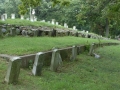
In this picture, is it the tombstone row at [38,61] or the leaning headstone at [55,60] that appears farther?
the leaning headstone at [55,60]

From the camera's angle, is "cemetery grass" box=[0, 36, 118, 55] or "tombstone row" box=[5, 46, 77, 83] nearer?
"tombstone row" box=[5, 46, 77, 83]

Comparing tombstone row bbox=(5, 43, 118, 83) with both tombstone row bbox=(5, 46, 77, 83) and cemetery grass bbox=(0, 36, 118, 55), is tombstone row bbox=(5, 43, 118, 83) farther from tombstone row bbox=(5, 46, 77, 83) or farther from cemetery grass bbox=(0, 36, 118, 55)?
cemetery grass bbox=(0, 36, 118, 55)

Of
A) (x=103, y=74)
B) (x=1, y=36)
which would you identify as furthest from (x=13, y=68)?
(x=1, y=36)

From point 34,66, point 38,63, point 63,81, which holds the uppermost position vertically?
point 38,63

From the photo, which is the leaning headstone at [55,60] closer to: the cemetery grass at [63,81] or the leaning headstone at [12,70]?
the cemetery grass at [63,81]

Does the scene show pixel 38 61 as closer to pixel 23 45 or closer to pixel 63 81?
pixel 63 81

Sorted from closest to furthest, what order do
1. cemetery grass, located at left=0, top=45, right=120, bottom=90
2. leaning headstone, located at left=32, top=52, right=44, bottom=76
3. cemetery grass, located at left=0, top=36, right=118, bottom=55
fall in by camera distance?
cemetery grass, located at left=0, top=45, right=120, bottom=90 < leaning headstone, located at left=32, top=52, right=44, bottom=76 < cemetery grass, located at left=0, top=36, right=118, bottom=55

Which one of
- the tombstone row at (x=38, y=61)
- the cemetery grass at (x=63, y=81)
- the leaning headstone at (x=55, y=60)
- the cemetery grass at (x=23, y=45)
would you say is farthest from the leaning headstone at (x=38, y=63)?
the cemetery grass at (x=23, y=45)

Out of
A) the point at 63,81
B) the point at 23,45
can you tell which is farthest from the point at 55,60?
the point at 23,45

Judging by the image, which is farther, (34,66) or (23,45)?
(23,45)

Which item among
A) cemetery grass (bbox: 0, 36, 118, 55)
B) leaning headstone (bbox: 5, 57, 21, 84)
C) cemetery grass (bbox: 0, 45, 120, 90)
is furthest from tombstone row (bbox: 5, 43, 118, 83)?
cemetery grass (bbox: 0, 36, 118, 55)

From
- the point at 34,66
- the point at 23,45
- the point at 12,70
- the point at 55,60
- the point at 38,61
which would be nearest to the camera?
the point at 12,70

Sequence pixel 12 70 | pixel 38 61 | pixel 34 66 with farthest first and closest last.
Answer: pixel 34 66, pixel 38 61, pixel 12 70

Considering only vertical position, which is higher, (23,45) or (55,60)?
(23,45)
